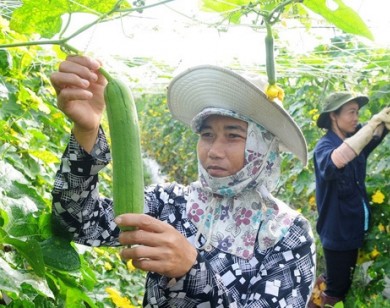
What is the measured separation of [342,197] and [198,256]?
241 cm

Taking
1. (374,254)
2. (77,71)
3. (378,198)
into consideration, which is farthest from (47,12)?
(374,254)

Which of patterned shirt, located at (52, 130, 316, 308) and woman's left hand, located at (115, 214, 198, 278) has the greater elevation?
woman's left hand, located at (115, 214, 198, 278)

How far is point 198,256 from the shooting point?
1148mm

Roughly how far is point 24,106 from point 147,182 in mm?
7302

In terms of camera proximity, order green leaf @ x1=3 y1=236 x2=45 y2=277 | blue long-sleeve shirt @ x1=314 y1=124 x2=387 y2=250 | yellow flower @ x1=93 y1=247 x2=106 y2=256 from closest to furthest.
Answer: green leaf @ x1=3 y1=236 x2=45 y2=277 < yellow flower @ x1=93 y1=247 x2=106 y2=256 < blue long-sleeve shirt @ x1=314 y1=124 x2=387 y2=250

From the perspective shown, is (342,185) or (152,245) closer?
(152,245)

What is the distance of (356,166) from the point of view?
133 inches

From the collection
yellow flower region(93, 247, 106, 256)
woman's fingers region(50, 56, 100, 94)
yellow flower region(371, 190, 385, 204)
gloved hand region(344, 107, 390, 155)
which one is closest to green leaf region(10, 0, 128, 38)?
woman's fingers region(50, 56, 100, 94)

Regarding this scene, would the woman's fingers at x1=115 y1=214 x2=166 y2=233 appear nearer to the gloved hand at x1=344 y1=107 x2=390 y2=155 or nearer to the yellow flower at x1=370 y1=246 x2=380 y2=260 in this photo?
the gloved hand at x1=344 y1=107 x2=390 y2=155

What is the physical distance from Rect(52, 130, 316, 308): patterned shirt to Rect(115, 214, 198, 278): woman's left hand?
3.0 inches

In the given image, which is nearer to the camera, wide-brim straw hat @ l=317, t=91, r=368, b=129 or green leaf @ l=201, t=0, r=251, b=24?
green leaf @ l=201, t=0, r=251, b=24

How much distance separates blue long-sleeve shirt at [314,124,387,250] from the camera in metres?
3.36

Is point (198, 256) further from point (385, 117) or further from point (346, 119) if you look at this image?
point (346, 119)

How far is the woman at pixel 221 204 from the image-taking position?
1.23m
